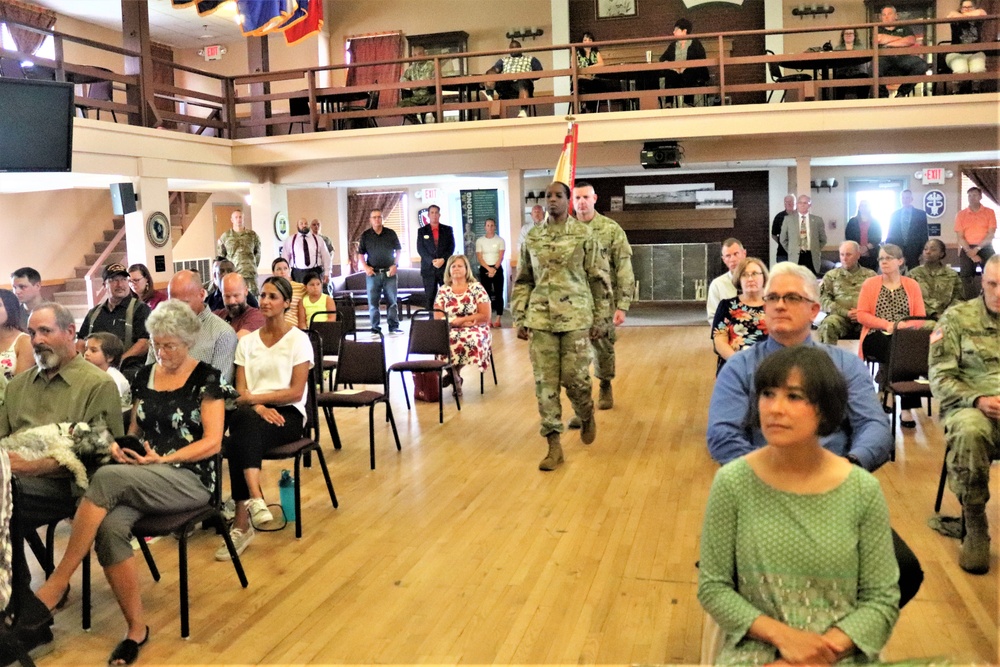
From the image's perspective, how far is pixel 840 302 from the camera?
6.66m

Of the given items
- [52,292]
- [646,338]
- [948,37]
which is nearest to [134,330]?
[646,338]

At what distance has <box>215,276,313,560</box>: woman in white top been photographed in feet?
13.8

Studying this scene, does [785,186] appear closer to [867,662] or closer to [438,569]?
[438,569]

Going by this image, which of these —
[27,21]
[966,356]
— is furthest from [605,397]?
[27,21]

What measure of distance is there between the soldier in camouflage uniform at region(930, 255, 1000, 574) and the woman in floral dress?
4.08m

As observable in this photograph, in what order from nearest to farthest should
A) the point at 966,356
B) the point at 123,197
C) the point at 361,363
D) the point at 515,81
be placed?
the point at 966,356, the point at 361,363, the point at 123,197, the point at 515,81

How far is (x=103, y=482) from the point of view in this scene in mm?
3213

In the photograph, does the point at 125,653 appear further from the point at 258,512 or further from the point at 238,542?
the point at 258,512

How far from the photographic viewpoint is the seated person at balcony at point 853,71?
11094 millimetres

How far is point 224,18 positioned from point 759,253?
9401mm

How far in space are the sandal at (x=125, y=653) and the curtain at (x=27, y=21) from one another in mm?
11985

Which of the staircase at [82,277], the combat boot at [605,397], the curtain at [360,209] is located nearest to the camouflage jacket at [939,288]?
the combat boot at [605,397]

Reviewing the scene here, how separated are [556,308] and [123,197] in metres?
6.98

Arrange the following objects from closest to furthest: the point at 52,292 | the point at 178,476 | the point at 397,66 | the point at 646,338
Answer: the point at 178,476 < the point at 646,338 < the point at 52,292 < the point at 397,66
